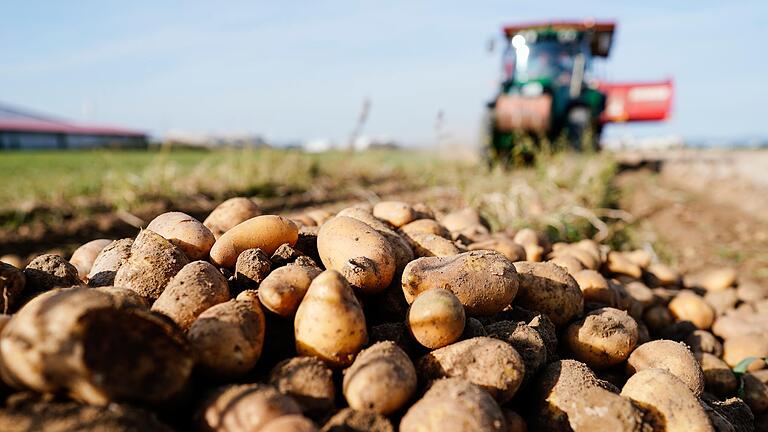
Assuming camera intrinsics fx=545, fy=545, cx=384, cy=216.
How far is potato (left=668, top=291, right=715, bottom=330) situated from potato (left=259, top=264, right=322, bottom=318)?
7.77ft

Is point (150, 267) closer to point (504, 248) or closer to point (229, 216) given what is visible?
point (229, 216)

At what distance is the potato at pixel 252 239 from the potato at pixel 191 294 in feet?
0.79

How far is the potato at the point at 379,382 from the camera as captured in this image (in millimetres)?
1426

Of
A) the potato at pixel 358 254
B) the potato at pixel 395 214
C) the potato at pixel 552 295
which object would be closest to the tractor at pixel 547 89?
the potato at pixel 395 214

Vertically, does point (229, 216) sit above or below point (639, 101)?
below

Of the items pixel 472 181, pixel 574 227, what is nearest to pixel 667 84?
pixel 472 181

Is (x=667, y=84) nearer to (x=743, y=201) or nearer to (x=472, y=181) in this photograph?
(x=743, y=201)

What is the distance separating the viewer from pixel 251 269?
1.87 meters

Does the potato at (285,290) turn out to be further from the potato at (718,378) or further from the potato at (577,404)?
the potato at (718,378)

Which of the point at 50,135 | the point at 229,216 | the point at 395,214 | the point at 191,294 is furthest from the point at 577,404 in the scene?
the point at 50,135

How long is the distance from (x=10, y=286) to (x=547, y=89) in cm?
942

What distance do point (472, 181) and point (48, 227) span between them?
15.0ft

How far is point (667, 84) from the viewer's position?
47.7 ft

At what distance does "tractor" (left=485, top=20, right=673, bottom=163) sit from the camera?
9.24m
